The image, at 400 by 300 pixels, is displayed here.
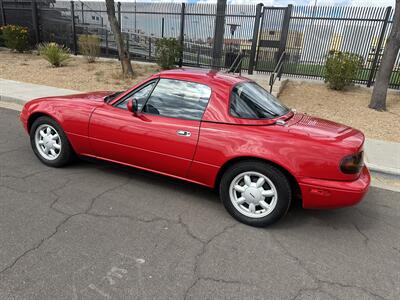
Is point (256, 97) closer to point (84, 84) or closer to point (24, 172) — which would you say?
point (24, 172)

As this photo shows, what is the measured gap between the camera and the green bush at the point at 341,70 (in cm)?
972

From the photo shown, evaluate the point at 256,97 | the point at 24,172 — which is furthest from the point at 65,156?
the point at 256,97

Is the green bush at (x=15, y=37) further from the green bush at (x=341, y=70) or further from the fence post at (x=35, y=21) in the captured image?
the green bush at (x=341, y=70)

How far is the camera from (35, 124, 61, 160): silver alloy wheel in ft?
13.1

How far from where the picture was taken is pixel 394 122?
7.65 meters

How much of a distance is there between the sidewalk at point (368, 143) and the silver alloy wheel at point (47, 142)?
14.3 feet

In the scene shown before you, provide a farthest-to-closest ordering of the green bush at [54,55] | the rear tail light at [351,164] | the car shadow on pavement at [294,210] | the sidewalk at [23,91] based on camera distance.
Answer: the green bush at [54,55] < the sidewalk at [23,91] < the car shadow on pavement at [294,210] < the rear tail light at [351,164]

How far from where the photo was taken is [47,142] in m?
4.02

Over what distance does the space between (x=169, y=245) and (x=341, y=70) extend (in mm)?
9120

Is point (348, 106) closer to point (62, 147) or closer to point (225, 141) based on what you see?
point (225, 141)

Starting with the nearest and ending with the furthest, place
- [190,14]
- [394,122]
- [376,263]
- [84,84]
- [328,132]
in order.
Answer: [376,263] < [328,132] < [394,122] < [84,84] < [190,14]

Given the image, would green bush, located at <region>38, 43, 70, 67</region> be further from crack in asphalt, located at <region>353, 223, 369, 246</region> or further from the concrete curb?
crack in asphalt, located at <region>353, 223, 369, 246</region>

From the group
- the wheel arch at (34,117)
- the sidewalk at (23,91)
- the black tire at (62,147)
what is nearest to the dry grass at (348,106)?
the black tire at (62,147)

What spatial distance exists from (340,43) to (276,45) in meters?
2.37
